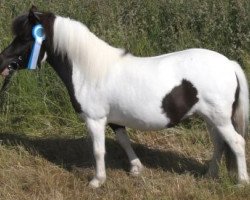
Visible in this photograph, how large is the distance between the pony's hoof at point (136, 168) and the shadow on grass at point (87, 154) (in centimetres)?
13

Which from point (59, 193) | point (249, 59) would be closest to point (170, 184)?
point (59, 193)

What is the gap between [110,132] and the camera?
15.7 feet

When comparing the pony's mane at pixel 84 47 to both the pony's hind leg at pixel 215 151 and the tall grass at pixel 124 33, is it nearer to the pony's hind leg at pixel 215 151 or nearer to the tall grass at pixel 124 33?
the pony's hind leg at pixel 215 151

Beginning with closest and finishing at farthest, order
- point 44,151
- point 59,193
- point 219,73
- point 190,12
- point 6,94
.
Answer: point 219,73, point 59,193, point 44,151, point 6,94, point 190,12

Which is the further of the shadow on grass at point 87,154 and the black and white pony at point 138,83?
A: the shadow on grass at point 87,154

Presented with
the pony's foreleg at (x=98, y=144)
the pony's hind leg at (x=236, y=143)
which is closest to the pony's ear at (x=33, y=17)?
the pony's foreleg at (x=98, y=144)

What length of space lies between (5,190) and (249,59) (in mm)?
3071

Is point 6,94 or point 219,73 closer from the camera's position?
point 219,73

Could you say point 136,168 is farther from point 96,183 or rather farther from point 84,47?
point 84,47

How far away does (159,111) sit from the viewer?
3506 mm

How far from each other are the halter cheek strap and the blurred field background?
97cm

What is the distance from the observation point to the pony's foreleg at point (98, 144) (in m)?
3.65

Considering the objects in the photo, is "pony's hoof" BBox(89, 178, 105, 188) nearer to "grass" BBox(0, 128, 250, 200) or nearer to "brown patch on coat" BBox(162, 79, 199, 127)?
"grass" BBox(0, 128, 250, 200)

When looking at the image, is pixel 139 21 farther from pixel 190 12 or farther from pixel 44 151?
pixel 44 151
